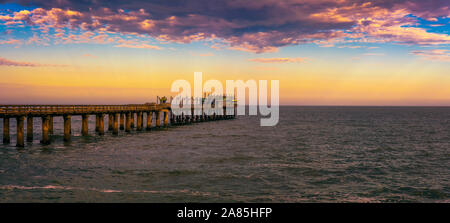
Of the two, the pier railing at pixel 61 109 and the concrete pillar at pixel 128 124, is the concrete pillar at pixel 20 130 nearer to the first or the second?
the pier railing at pixel 61 109

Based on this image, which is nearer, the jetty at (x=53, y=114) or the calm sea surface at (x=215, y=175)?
the calm sea surface at (x=215, y=175)

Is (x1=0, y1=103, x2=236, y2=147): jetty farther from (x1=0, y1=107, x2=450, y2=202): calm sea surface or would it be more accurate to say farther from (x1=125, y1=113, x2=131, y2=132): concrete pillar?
(x1=0, y1=107, x2=450, y2=202): calm sea surface

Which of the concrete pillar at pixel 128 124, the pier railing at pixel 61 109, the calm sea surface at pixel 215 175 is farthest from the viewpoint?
the concrete pillar at pixel 128 124

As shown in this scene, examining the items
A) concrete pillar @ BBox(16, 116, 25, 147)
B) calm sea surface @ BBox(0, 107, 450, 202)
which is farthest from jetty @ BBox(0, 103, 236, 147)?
calm sea surface @ BBox(0, 107, 450, 202)

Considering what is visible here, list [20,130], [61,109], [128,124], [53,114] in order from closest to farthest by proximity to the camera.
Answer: [20,130], [53,114], [61,109], [128,124]

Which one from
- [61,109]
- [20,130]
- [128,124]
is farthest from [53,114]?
[128,124]

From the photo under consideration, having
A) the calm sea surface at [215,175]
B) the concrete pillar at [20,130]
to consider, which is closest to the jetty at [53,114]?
the concrete pillar at [20,130]

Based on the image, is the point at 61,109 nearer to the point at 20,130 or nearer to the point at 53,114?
the point at 53,114

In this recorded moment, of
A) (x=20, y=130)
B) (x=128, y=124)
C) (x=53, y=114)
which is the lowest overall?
(x=128, y=124)

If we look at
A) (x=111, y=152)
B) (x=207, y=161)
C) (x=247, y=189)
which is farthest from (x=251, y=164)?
(x=111, y=152)

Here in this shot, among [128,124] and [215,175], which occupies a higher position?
[128,124]

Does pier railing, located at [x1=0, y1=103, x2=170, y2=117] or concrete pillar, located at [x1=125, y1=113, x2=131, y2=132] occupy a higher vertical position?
pier railing, located at [x1=0, y1=103, x2=170, y2=117]

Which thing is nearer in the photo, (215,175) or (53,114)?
(215,175)
